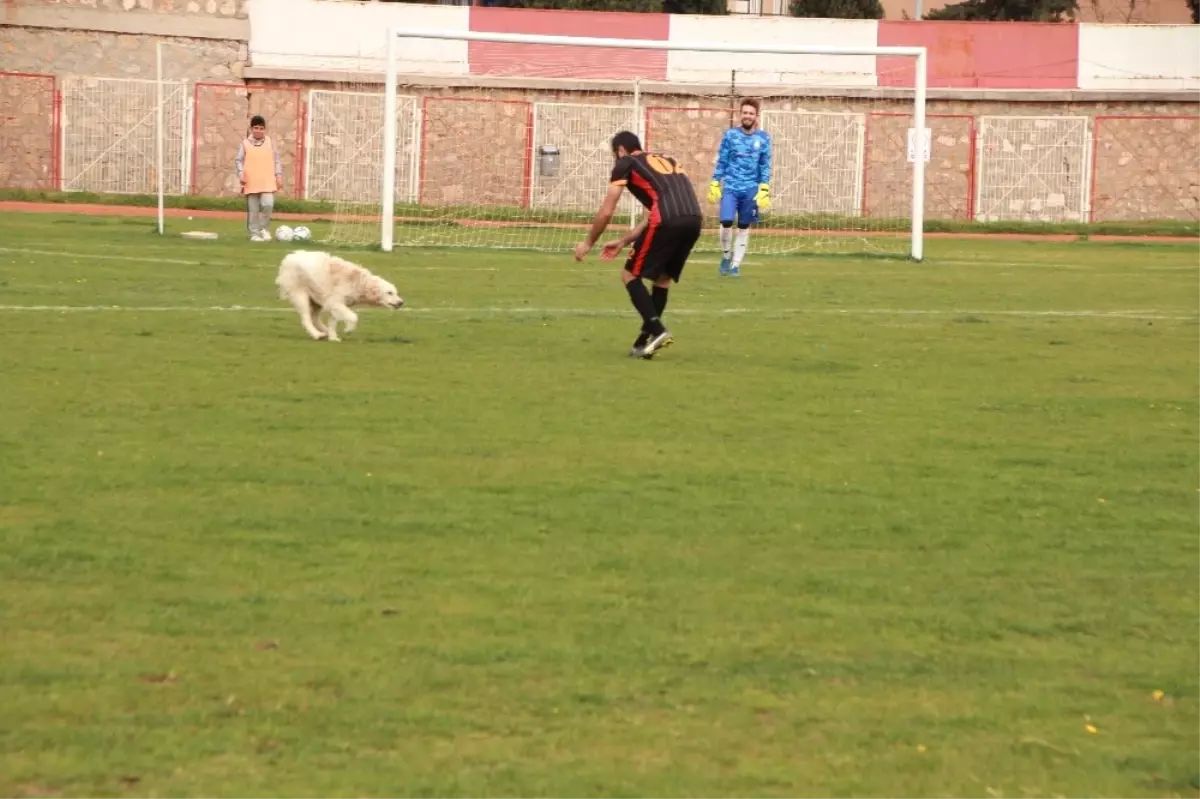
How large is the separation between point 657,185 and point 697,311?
4449mm

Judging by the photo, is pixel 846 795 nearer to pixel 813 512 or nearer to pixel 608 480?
pixel 813 512

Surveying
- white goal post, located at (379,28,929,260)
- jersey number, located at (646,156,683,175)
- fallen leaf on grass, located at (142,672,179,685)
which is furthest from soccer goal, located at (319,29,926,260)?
fallen leaf on grass, located at (142,672,179,685)

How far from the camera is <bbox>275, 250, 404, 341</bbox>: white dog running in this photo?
13766 millimetres

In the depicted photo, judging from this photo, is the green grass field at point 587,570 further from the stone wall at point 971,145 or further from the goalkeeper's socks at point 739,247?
the stone wall at point 971,145

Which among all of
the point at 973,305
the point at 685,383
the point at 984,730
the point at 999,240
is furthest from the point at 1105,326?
the point at 999,240

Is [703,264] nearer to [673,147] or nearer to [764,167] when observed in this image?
[764,167]

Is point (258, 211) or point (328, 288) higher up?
point (258, 211)

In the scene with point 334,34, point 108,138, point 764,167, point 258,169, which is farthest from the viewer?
point 334,34

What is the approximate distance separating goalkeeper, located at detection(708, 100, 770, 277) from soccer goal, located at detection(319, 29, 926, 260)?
14863 millimetres

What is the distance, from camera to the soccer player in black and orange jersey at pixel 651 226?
43.9 ft

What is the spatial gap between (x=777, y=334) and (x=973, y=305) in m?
4.39

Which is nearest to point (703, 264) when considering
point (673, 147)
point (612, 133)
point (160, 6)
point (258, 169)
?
point (258, 169)

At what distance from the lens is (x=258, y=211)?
2742cm

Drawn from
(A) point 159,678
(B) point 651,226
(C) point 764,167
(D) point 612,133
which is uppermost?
(D) point 612,133
